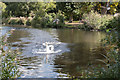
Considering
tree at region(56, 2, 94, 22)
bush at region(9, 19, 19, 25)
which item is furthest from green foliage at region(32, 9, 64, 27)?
bush at region(9, 19, 19, 25)

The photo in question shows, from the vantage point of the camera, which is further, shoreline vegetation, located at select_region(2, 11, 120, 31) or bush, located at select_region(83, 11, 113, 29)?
shoreline vegetation, located at select_region(2, 11, 120, 31)

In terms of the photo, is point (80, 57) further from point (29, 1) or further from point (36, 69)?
point (29, 1)

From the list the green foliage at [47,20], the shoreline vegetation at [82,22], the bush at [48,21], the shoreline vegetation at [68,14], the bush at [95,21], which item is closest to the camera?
the bush at [95,21]

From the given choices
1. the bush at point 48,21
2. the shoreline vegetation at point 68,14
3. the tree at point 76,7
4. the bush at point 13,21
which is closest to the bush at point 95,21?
the shoreline vegetation at point 68,14

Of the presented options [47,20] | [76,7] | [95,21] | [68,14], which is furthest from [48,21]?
[95,21]

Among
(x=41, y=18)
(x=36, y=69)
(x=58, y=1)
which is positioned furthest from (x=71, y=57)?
(x=58, y=1)

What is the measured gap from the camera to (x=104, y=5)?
122 ft

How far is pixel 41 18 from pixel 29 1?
1050 centimetres

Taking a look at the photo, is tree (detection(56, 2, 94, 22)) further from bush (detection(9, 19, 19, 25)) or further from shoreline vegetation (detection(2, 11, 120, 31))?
bush (detection(9, 19, 19, 25))

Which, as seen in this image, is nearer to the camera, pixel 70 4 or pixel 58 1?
pixel 70 4

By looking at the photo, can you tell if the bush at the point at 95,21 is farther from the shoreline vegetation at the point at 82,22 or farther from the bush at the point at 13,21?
the bush at the point at 13,21

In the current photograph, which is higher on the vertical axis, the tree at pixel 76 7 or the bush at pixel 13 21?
the tree at pixel 76 7

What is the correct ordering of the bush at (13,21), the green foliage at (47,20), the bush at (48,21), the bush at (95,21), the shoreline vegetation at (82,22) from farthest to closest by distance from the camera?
the bush at (13,21)
the green foliage at (47,20)
the bush at (48,21)
the shoreline vegetation at (82,22)
the bush at (95,21)

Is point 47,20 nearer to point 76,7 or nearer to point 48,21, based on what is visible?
point 48,21
